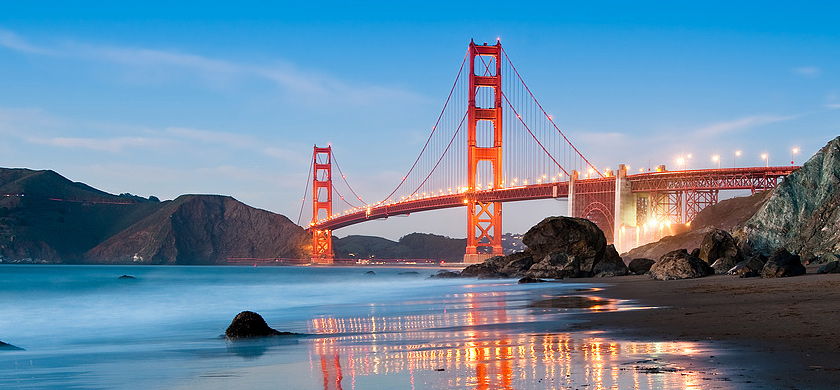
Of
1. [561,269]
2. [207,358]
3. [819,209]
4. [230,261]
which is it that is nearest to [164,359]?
[207,358]

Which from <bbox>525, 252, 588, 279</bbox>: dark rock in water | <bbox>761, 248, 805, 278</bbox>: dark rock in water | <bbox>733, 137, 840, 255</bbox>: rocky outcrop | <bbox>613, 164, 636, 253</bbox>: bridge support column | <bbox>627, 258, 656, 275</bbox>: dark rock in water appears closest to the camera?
<bbox>761, 248, 805, 278</bbox>: dark rock in water

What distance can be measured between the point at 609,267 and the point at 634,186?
2934 centimetres

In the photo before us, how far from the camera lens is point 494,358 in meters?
7.32

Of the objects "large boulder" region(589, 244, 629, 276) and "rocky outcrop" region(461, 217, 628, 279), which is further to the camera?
"rocky outcrop" region(461, 217, 628, 279)

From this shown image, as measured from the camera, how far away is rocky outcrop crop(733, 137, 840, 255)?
82.0ft

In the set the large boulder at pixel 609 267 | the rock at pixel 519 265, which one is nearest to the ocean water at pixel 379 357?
the large boulder at pixel 609 267

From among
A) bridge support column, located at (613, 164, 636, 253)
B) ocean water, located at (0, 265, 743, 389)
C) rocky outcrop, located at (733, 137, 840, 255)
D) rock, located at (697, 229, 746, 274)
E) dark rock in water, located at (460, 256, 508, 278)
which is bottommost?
ocean water, located at (0, 265, 743, 389)

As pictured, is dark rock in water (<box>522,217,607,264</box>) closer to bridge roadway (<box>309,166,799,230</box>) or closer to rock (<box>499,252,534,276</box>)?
rock (<box>499,252,534,276</box>)

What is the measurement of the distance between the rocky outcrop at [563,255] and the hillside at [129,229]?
4216 inches

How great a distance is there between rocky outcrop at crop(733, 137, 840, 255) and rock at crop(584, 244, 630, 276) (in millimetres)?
4707

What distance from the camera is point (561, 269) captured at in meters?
32.9

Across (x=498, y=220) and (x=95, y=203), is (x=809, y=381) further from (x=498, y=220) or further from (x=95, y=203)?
(x=95, y=203)

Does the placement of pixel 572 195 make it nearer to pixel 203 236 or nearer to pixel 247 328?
pixel 247 328

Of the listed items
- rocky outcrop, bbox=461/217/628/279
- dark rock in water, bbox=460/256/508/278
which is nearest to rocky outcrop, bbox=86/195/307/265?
dark rock in water, bbox=460/256/508/278
